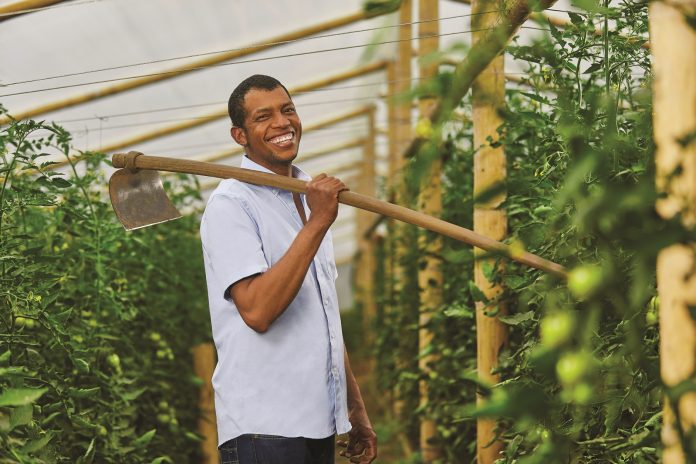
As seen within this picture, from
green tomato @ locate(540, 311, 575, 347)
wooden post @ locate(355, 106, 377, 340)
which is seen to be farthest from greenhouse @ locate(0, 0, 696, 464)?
wooden post @ locate(355, 106, 377, 340)

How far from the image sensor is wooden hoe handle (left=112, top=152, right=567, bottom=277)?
1.98 m

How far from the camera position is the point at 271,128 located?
2352 millimetres

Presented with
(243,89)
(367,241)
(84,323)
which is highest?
(243,89)

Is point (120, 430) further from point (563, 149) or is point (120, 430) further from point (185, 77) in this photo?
point (185, 77)

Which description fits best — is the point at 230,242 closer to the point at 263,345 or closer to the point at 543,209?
the point at 263,345

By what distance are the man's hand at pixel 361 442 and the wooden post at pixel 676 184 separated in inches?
56.8

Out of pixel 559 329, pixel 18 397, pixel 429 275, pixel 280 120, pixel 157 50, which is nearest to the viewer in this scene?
pixel 559 329

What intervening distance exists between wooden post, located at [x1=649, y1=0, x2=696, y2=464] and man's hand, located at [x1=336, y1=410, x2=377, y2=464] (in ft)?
4.73

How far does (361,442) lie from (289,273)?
75cm

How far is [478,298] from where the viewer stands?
9.28 feet

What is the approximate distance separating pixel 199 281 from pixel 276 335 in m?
3.57

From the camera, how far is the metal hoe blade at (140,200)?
8.07ft

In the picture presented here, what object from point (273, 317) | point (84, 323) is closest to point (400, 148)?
point (84, 323)

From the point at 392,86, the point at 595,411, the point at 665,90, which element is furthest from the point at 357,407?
the point at 392,86
